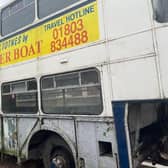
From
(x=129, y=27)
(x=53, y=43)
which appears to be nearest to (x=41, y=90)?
(x=53, y=43)

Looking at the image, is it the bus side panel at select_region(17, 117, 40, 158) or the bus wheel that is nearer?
the bus wheel

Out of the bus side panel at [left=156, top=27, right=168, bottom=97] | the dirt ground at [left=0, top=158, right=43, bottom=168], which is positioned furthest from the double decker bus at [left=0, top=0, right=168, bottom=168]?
the dirt ground at [left=0, top=158, right=43, bottom=168]

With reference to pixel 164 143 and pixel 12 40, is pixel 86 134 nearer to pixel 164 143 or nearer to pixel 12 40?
pixel 164 143

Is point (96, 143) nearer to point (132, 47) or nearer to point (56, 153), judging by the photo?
point (56, 153)

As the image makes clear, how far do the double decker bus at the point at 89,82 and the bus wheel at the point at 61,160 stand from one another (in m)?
0.02

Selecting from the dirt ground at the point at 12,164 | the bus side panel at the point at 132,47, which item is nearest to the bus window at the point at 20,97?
the dirt ground at the point at 12,164

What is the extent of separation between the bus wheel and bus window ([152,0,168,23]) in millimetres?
2557

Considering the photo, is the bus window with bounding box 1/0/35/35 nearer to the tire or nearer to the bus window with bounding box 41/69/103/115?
the bus window with bounding box 41/69/103/115

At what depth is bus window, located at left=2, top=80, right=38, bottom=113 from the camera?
457cm

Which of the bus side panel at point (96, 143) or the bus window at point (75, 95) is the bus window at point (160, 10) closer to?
the bus window at point (75, 95)

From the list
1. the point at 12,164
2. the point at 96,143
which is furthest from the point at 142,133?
the point at 12,164

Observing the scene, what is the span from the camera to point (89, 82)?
11.8 feet

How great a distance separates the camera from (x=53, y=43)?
4.12 m

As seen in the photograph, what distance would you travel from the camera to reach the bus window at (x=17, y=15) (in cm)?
467
